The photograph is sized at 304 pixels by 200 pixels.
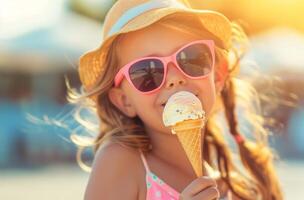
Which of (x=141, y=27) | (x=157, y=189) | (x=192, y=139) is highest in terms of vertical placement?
(x=141, y=27)

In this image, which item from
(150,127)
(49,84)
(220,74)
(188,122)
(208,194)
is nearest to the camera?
(208,194)

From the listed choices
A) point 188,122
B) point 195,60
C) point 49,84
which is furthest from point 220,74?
point 49,84

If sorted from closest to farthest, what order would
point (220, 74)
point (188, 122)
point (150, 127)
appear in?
point (188, 122) → point (150, 127) → point (220, 74)

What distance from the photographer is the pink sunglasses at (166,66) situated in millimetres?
2773

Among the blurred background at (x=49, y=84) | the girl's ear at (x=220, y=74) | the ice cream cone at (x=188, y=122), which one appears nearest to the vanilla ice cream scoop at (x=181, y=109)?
the ice cream cone at (x=188, y=122)

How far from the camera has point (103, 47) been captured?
2.95 m

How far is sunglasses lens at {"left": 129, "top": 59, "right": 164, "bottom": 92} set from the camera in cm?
277

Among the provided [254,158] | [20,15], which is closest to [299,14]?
[20,15]

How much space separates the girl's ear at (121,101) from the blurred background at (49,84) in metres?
6.00

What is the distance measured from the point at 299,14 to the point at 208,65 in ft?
49.7

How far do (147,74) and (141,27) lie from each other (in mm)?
167

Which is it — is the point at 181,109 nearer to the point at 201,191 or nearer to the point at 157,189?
the point at 201,191

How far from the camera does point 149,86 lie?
2.79m

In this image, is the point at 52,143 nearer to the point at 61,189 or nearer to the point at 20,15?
the point at 61,189
